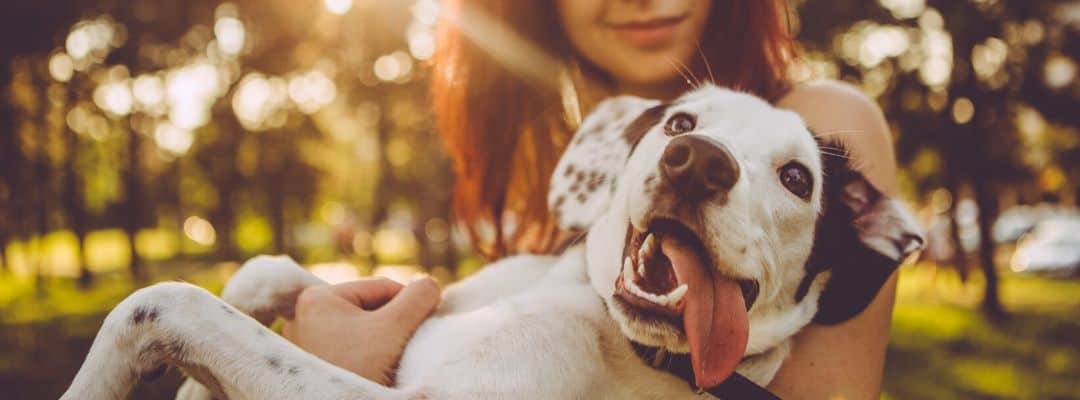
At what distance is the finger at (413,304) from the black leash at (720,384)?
0.76m

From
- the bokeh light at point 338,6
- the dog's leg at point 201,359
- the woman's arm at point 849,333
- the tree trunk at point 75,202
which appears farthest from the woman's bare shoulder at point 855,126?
the tree trunk at point 75,202

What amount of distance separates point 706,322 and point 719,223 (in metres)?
0.26

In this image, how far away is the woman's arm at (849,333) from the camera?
2.58 m

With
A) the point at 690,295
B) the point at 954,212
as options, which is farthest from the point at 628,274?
the point at 954,212

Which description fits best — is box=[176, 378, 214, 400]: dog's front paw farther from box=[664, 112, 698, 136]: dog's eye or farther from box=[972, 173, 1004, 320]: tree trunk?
box=[972, 173, 1004, 320]: tree trunk

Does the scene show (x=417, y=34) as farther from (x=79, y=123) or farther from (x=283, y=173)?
(x=283, y=173)

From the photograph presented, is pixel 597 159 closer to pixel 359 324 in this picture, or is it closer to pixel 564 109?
pixel 359 324

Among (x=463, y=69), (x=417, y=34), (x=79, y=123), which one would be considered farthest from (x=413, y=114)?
(x=463, y=69)

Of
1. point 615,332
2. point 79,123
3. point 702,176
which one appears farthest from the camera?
point 79,123

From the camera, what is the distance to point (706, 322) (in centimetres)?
218

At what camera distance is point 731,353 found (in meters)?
2.19

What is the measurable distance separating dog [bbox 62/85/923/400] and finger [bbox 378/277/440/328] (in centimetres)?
8

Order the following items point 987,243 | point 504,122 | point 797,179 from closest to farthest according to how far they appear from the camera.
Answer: point 797,179 < point 504,122 < point 987,243

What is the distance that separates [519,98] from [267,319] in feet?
5.96
